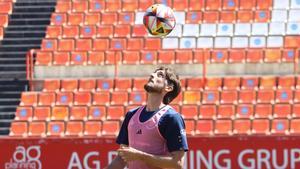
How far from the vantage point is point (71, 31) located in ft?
64.6

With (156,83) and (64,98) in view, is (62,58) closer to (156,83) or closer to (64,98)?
(64,98)

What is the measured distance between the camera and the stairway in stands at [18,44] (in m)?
18.4

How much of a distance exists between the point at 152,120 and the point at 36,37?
14789mm

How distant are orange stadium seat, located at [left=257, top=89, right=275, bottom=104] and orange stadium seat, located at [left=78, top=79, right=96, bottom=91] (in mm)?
3391

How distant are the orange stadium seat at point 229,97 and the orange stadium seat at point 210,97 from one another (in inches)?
4.2

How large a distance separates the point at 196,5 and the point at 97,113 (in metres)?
4.20

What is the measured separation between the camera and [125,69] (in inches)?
730

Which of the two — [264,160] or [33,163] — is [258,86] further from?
[33,163]

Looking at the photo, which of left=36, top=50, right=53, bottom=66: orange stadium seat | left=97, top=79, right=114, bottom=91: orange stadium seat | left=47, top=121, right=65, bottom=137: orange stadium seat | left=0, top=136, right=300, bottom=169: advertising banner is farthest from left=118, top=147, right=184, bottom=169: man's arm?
left=36, top=50, right=53, bottom=66: orange stadium seat

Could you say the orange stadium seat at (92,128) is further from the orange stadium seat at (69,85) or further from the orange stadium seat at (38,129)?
the orange stadium seat at (69,85)

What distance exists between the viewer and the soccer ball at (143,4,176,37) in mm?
10766

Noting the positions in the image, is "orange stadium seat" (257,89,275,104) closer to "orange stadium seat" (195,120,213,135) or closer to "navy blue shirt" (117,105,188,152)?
"orange stadium seat" (195,120,213,135)

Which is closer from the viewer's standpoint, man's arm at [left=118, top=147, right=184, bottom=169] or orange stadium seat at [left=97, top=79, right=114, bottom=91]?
man's arm at [left=118, top=147, right=184, bottom=169]

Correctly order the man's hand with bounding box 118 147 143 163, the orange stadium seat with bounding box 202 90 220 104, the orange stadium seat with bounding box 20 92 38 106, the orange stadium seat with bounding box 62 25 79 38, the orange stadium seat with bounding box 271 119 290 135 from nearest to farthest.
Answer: the man's hand with bounding box 118 147 143 163
the orange stadium seat with bounding box 271 119 290 135
the orange stadium seat with bounding box 202 90 220 104
the orange stadium seat with bounding box 20 92 38 106
the orange stadium seat with bounding box 62 25 79 38
